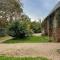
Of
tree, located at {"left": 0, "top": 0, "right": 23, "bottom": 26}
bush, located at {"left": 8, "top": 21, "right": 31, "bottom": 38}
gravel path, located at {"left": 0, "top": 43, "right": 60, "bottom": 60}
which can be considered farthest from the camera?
tree, located at {"left": 0, "top": 0, "right": 23, "bottom": 26}

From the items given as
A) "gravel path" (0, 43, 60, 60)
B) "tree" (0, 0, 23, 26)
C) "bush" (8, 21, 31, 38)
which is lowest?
"gravel path" (0, 43, 60, 60)

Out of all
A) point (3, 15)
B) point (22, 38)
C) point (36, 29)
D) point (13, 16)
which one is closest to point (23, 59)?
point (22, 38)

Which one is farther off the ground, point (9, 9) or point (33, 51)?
point (9, 9)

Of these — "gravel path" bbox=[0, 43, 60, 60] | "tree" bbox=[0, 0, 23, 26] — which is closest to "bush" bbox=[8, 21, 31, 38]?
"tree" bbox=[0, 0, 23, 26]

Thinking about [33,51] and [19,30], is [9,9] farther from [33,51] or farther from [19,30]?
[33,51]

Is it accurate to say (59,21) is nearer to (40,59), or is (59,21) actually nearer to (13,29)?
(13,29)

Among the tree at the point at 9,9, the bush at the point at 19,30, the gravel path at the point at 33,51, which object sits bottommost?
the gravel path at the point at 33,51

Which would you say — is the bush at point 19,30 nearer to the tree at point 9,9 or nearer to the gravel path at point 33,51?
the tree at point 9,9

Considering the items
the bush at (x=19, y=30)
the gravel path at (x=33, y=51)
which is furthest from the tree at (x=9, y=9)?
the gravel path at (x=33, y=51)

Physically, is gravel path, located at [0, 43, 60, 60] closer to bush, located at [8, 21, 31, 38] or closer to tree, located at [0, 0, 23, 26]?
bush, located at [8, 21, 31, 38]

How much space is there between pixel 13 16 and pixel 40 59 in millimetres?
29326

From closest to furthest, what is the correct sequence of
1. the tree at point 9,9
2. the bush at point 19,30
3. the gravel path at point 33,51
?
1. the gravel path at point 33,51
2. the bush at point 19,30
3. the tree at point 9,9

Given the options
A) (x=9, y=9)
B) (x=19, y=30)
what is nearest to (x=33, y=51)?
(x=19, y=30)

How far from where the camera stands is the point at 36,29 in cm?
6238
